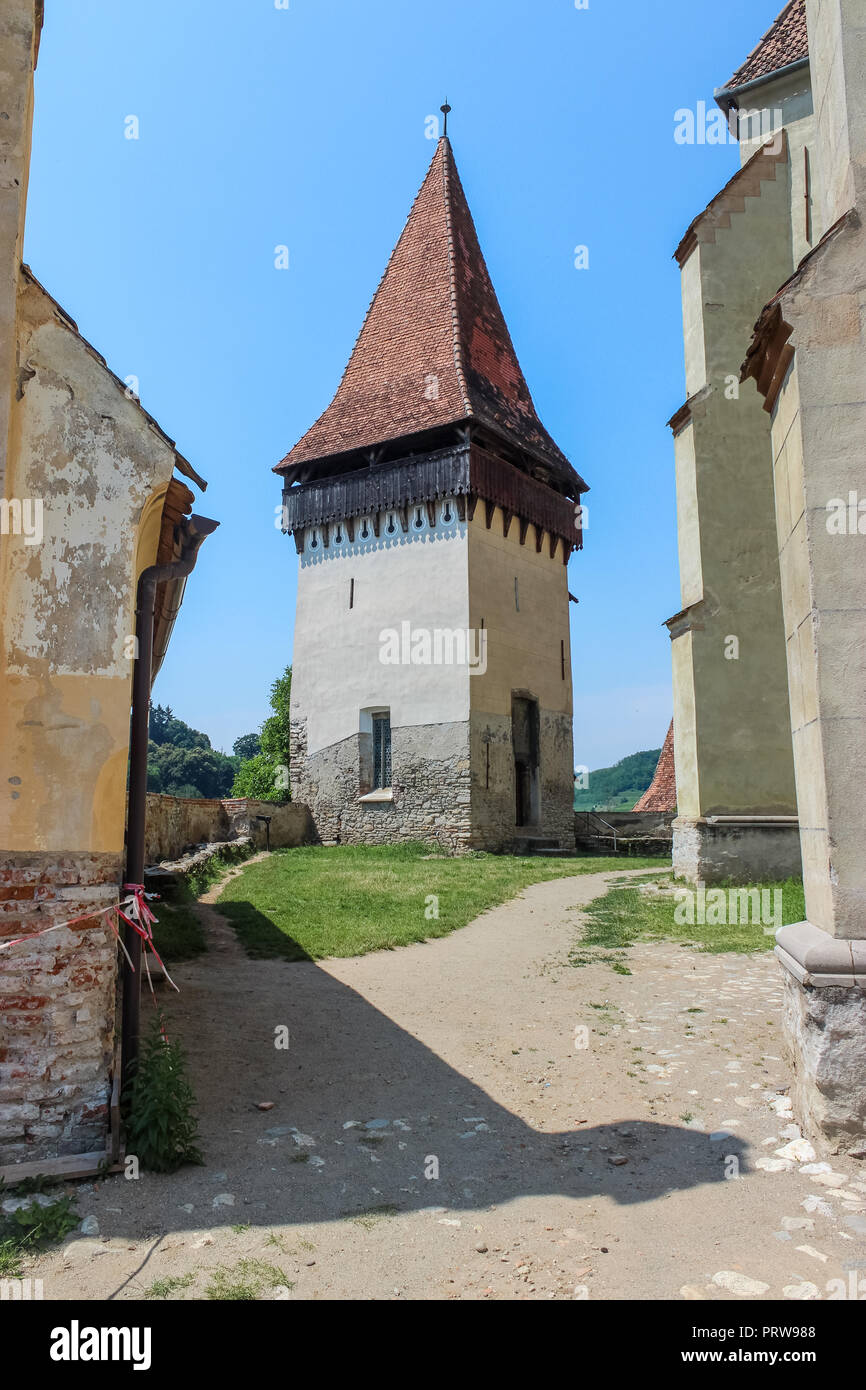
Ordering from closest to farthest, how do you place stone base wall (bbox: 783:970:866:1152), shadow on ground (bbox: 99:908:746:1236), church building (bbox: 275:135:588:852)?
1. shadow on ground (bbox: 99:908:746:1236)
2. stone base wall (bbox: 783:970:866:1152)
3. church building (bbox: 275:135:588:852)

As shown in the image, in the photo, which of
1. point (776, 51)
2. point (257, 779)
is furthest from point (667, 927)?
point (257, 779)

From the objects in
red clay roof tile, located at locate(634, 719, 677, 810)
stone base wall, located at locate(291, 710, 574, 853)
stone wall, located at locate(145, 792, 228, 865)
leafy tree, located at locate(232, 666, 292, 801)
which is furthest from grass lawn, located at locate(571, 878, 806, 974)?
leafy tree, located at locate(232, 666, 292, 801)

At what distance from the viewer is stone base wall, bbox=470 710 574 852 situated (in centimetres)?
2280

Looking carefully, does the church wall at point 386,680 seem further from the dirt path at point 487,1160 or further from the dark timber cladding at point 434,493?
the dirt path at point 487,1160

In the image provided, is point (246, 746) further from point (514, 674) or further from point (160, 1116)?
point (160, 1116)

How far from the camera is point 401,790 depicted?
23.6 metres

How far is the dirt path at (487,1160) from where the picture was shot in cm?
347

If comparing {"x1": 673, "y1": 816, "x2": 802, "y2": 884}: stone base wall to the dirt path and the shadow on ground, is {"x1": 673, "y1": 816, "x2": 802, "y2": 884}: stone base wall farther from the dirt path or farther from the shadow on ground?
the shadow on ground

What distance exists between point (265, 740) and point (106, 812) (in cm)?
3723

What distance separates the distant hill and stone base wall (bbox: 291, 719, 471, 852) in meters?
68.6

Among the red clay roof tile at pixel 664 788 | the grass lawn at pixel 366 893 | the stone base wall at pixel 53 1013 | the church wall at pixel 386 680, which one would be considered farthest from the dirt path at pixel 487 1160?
the red clay roof tile at pixel 664 788

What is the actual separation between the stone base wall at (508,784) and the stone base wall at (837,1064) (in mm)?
18085
